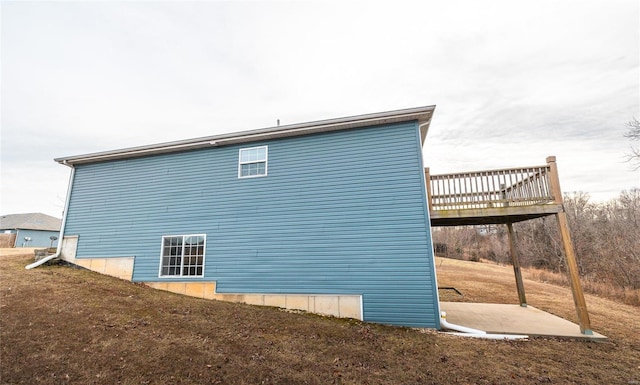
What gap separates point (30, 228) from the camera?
110ft

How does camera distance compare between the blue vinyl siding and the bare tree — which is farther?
the bare tree

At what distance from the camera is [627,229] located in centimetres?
2073

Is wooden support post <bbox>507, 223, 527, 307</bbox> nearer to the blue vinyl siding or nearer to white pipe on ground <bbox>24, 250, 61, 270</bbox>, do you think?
the blue vinyl siding

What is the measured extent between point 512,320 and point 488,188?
13.6 ft

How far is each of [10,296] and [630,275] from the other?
26693 mm

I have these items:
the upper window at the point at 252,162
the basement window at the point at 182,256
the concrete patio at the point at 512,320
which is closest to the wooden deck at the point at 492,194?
the concrete patio at the point at 512,320

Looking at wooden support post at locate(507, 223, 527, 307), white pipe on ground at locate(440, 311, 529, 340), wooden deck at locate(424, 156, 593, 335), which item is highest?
wooden deck at locate(424, 156, 593, 335)

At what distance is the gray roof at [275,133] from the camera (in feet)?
26.7

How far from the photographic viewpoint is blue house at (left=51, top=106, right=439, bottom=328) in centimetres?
770

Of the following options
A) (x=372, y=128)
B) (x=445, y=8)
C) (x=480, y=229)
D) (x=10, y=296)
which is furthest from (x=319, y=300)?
(x=480, y=229)

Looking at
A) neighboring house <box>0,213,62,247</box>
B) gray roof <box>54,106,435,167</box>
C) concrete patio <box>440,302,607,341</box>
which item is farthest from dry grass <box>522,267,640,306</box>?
neighboring house <box>0,213,62,247</box>

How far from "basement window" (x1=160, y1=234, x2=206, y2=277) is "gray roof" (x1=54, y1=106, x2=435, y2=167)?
3.40 m

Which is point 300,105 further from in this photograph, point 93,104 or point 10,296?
point 10,296

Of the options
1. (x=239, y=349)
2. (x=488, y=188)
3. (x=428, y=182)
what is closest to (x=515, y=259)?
(x=488, y=188)
